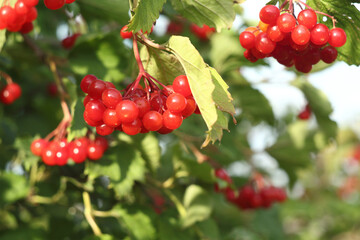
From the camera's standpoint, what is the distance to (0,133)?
259cm

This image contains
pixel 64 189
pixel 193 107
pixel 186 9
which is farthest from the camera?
pixel 64 189

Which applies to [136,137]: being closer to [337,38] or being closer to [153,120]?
[153,120]

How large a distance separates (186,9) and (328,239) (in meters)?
6.15

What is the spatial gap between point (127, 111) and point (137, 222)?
3.84 ft

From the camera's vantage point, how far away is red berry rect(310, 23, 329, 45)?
4.43 ft

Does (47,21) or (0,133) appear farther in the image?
(47,21)

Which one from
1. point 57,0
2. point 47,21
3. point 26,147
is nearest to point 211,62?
point 47,21

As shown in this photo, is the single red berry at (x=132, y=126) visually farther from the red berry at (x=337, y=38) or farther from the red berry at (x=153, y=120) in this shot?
the red berry at (x=337, y=38)

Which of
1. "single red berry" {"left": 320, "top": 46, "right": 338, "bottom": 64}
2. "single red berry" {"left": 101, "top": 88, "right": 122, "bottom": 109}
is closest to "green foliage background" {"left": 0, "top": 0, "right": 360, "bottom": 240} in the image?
"single red berry" {"left": 320, "top": 46, "right": 338, "bottom": 64}

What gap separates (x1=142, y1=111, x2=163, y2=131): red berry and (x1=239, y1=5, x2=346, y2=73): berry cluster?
18.0 inches

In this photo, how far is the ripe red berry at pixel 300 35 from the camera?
4.33ft

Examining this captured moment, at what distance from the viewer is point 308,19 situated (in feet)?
4.43

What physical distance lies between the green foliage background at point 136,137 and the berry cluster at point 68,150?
111mm

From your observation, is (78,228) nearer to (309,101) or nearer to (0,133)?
(0,133)
